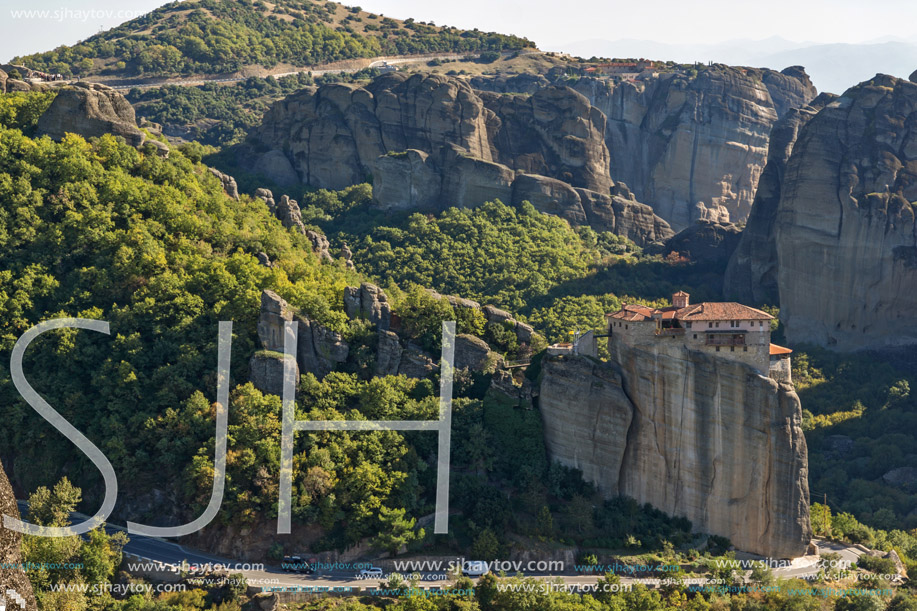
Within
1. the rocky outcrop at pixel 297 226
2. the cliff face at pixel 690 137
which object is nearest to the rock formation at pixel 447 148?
the cliff face at pixel 690 137

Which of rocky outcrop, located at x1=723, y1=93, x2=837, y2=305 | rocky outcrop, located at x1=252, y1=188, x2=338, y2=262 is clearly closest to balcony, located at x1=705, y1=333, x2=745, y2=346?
rocky outcrop, located at x1=252, y1=188, x2=338, y2=262

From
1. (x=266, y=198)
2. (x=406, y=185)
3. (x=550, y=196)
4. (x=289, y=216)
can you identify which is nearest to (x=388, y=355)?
(x=289, y=216)

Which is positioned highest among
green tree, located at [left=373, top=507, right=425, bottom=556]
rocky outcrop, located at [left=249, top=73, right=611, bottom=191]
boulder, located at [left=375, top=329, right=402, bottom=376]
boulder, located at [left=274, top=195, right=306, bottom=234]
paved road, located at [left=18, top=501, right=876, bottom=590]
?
rocky outcrop, located at [left=249, top=73, right=611, bottom=191]

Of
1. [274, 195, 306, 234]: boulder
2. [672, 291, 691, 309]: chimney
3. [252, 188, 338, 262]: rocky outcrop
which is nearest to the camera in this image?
[672, 291, 691, 309]: chimney

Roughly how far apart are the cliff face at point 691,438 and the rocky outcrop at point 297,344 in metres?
12.7

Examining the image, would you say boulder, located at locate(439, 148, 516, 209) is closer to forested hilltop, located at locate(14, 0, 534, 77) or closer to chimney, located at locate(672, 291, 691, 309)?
chimney, located at locate(672, 291, 691, 309)

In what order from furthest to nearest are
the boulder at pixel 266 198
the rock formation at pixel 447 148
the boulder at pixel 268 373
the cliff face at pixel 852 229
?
the rock formation at pixel 447 148, the cliff face at pixel 852 229, the boulder at pixel 266 198, the boulder at pixel 268 373

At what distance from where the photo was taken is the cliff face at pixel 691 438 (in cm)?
5869

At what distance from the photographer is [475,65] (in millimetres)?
160500

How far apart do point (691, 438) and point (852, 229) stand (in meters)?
49.4

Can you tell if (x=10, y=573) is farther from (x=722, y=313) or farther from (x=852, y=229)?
(x=852, y=229)

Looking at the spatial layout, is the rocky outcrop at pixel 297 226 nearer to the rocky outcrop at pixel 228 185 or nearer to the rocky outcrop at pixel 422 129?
the rocky outcrop at pixel 228 185

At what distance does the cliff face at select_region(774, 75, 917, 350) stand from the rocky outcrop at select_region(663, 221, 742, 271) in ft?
28.2

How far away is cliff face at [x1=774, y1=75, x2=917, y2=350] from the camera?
99812 mm
